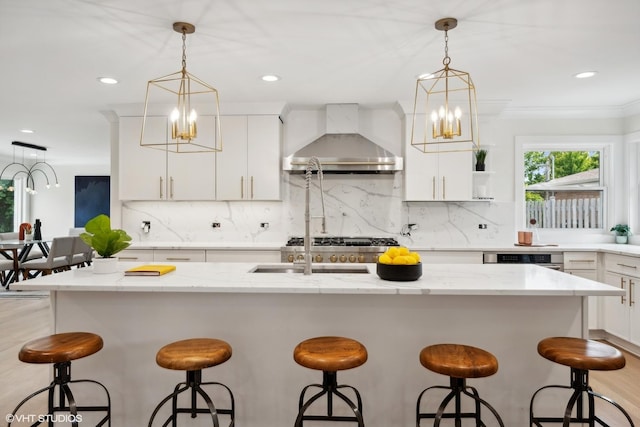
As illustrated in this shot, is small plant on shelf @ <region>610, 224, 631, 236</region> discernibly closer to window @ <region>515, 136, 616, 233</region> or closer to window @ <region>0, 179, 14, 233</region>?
window @ <region>515, 136, 616, 233</region>

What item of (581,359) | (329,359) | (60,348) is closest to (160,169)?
(60,348)

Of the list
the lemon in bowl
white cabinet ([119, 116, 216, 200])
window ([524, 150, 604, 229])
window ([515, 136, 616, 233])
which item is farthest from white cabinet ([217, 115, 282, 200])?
window ([524, 150, 604, 229])

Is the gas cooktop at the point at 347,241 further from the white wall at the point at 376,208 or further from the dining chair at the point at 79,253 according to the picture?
the dining chair at the point at 79,253

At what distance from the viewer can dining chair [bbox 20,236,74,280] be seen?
20.1ft

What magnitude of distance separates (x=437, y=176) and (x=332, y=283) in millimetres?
2597

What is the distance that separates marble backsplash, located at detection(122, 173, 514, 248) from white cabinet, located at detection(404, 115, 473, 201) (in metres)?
0.30

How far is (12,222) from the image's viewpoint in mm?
8922

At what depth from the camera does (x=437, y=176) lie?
4.21 meters

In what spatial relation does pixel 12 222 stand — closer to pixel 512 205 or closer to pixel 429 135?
pixel 429 135

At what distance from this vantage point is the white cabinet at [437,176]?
420cm

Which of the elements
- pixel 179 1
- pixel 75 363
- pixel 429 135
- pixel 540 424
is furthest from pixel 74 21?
pixel 540 424

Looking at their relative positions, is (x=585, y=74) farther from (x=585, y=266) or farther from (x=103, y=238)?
(x=103, y=238)

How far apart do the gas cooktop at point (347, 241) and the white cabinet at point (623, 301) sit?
1.99 m

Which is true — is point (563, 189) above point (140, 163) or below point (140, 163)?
below
